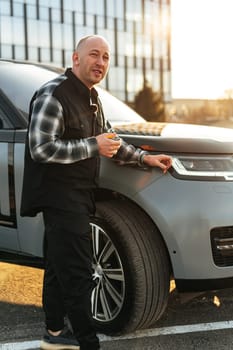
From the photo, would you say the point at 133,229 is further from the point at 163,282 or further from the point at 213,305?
the point at 213,305

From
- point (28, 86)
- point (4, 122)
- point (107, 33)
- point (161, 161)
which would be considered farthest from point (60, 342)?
point (107, 33)

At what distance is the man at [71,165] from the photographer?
2555mm

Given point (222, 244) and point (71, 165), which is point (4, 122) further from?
point (222, 244)

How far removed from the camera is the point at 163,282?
305 cm

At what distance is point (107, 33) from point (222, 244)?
4369 cm

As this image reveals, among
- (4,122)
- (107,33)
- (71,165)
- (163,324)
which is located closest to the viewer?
(71,165)

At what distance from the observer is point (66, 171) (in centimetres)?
Result: 264

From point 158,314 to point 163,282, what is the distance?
25 cm

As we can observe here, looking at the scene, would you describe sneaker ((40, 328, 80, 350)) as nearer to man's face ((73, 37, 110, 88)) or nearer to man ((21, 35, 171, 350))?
man ((21, 35, 171, 350))

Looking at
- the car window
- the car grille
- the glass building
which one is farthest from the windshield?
the glass building

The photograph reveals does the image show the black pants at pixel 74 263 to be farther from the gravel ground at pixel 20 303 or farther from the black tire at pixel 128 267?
the gravel ground at pixel 20 303

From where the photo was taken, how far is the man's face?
103 inches

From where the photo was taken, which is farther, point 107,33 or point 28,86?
point 107,33

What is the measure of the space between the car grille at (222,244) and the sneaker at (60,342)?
3.17ft
